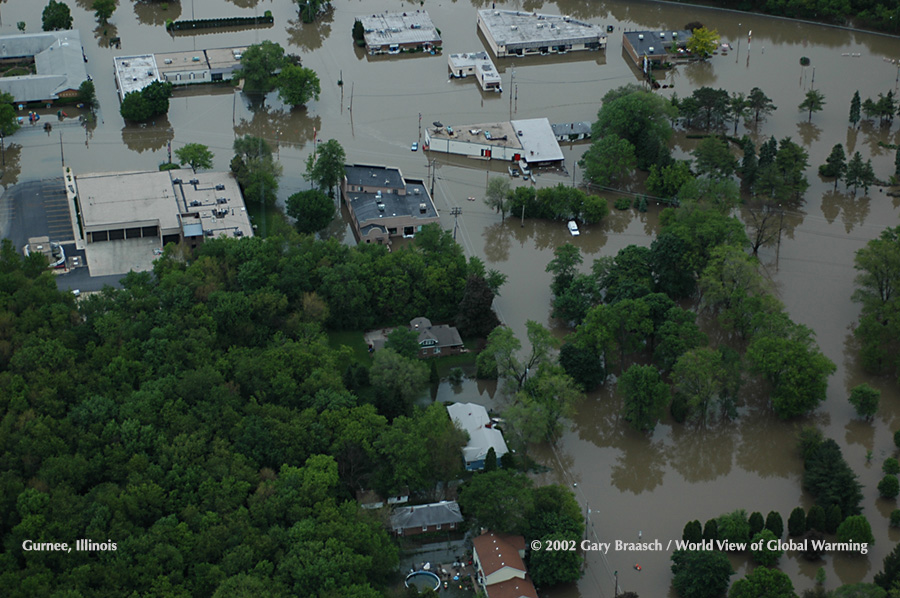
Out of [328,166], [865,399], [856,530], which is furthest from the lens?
[328,166]

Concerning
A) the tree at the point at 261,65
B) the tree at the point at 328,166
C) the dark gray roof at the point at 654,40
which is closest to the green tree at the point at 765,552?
the tree at the point at 328,166

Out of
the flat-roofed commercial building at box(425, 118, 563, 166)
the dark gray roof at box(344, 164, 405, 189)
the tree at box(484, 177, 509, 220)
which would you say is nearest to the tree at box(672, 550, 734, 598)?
the tree at box(484, 177, 509, 220)

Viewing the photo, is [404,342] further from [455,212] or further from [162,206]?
[162,206]

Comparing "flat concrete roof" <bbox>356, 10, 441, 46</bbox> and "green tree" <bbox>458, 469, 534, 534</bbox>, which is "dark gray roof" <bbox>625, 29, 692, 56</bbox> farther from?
"green tree" <bbox>458, 469, 534, 534</bbox>

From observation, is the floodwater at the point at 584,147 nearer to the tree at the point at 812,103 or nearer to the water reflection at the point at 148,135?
the water reflection at the point at 148,135

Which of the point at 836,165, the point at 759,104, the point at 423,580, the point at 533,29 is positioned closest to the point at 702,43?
the point at 759,104

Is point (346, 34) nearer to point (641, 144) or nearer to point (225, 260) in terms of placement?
Result: point (641, 144)
